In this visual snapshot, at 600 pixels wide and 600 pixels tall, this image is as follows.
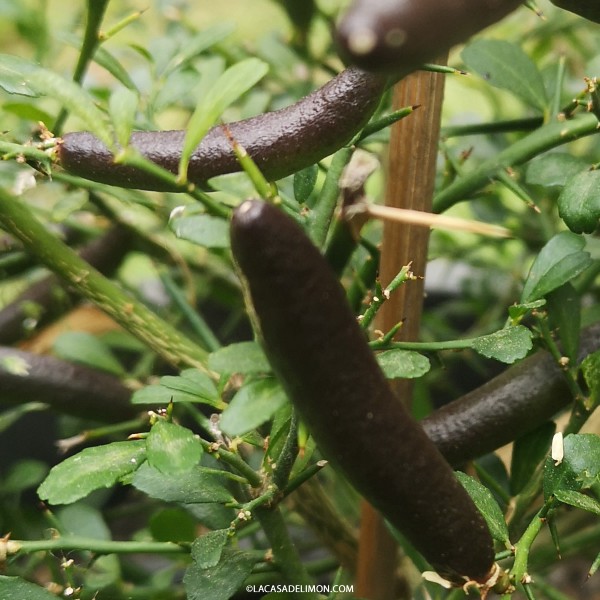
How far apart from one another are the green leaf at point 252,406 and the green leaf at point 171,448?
0.03m

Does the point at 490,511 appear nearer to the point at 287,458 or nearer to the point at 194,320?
the point at 287,458

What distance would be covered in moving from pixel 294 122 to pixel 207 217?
47 millimetres

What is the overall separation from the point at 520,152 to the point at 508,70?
0.05 meters

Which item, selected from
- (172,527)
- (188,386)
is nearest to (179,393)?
(188,386)

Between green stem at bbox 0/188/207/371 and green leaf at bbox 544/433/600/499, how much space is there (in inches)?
6.1

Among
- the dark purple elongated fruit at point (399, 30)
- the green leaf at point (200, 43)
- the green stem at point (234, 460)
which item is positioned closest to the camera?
the dark purple elongated fruit at point (399, 30)

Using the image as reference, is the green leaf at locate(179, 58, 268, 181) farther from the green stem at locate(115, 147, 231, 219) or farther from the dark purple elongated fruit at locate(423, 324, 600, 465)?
the dark purple elongated fruit at locate(423, 324, 600, 465)

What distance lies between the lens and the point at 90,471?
24 cm

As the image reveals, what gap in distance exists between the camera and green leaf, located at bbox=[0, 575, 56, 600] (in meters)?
0.26

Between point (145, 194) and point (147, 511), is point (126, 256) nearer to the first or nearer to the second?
point (145, 194)

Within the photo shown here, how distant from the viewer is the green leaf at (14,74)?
10.6 inches

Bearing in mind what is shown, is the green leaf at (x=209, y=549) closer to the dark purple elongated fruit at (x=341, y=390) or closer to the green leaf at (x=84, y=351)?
the dark purple elongated fruit at (x=341, y=390)

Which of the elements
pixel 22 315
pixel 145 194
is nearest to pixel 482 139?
pixel 145 194

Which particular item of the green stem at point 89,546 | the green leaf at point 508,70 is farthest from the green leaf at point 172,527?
the green leaf at point 508,70
